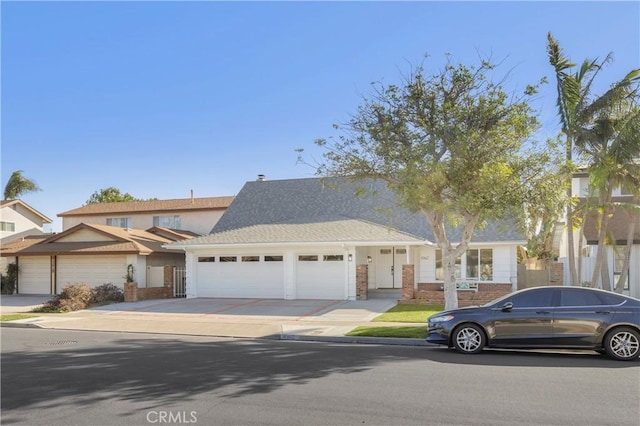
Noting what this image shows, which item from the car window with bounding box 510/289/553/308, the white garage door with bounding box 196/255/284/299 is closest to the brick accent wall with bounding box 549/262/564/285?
the white garage door with bounding box 196/255/284/299

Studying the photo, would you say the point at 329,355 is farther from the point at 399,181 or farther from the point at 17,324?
the point at 17,324

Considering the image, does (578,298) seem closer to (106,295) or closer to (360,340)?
(360,340)

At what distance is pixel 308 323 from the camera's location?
53.1ft

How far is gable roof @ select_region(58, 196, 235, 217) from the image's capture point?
3744 centimetres

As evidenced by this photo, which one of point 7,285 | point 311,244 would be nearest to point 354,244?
point 311,244

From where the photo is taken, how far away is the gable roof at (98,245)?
1015 inches

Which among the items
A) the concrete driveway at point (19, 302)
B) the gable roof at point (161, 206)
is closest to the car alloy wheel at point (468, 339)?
the concrete driveway at point (19, 302)

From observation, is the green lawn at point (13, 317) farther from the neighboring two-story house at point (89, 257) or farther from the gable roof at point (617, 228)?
the gable roof at point (617, 228)

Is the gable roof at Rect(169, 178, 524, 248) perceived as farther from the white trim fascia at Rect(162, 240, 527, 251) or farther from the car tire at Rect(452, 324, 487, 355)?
the car tire at Rect(452, 324, 487, 355)

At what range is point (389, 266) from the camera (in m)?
26.3

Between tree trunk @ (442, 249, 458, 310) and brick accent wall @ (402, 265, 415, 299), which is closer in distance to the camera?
tree trunk @ (442, 249, 458, 310)

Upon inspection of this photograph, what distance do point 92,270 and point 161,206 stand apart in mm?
12585

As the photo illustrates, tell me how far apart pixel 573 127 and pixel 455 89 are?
457 cm

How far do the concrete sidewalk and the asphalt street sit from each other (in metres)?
2.69
